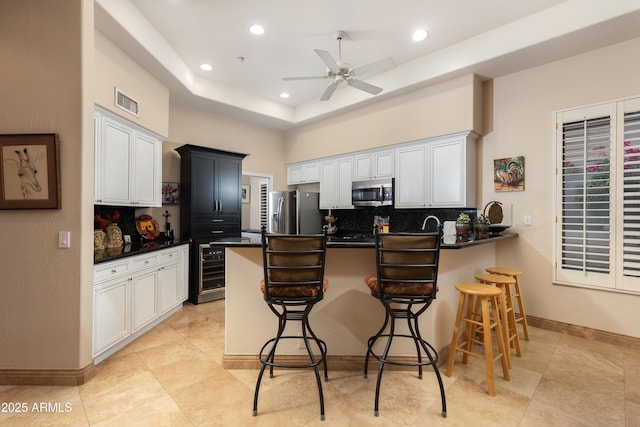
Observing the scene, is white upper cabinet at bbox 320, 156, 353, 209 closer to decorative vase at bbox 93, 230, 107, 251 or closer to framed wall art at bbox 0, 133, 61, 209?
decorative vase at bbox 93, 230, 107, 251

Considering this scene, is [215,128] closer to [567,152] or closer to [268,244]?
[268,244]

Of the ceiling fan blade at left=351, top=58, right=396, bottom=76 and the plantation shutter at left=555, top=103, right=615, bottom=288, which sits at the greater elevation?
the ceiling fan blade at left=351, top=58, right=396, bottom=76

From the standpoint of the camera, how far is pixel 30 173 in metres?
2.27

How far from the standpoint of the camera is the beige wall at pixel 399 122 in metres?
3.94

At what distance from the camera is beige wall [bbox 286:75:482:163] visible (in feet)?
12.9

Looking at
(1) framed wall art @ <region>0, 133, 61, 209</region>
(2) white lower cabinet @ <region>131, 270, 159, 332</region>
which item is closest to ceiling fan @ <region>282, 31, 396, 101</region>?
(1) framed wall art @ <region>0, 133, 61, 209</region>

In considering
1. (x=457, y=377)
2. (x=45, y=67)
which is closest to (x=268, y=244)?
(x=457, y=377)

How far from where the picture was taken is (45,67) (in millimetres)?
2281

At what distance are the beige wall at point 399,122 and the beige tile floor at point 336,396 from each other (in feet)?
9.26

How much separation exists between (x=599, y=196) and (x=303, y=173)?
450 centimetres

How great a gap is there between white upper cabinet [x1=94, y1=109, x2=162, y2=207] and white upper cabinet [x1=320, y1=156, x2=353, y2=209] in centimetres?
281

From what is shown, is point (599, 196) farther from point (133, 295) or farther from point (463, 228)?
point (133, 295)

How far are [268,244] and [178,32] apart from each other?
3.03 metres

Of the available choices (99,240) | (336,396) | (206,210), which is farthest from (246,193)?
(336,396)
